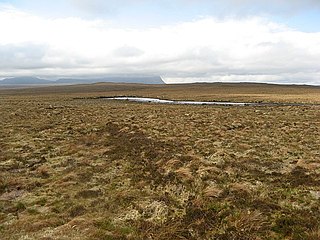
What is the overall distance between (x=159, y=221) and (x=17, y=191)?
826cm

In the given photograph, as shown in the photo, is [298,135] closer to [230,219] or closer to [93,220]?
[230,219]

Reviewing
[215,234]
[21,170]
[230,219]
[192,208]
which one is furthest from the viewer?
[21,170]

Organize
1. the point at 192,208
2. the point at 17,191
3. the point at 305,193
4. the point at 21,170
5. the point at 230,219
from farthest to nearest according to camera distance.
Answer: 1. the point at 21,170
2. the point at 17,191
3. the point at 305,193
4. the point at 192,208
5. the point at 230,219

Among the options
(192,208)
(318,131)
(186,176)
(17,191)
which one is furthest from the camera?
(318,131)

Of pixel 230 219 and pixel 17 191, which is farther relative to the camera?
pixel 17 191

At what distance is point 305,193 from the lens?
48.5ft

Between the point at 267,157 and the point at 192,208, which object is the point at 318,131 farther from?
the point at 192,208

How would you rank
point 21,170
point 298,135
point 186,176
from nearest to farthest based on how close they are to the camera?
1. point 186,176
2. point 21,170
3. point 298,135

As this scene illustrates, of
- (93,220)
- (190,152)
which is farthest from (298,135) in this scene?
(93,220)

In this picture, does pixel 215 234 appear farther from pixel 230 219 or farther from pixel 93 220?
pixel 93 220

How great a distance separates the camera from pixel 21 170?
20.4m

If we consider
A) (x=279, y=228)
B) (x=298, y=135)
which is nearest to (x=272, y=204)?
(x=279, y=228)

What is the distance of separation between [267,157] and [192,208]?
32.6ft

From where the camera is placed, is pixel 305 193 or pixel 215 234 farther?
pixel 305 193
